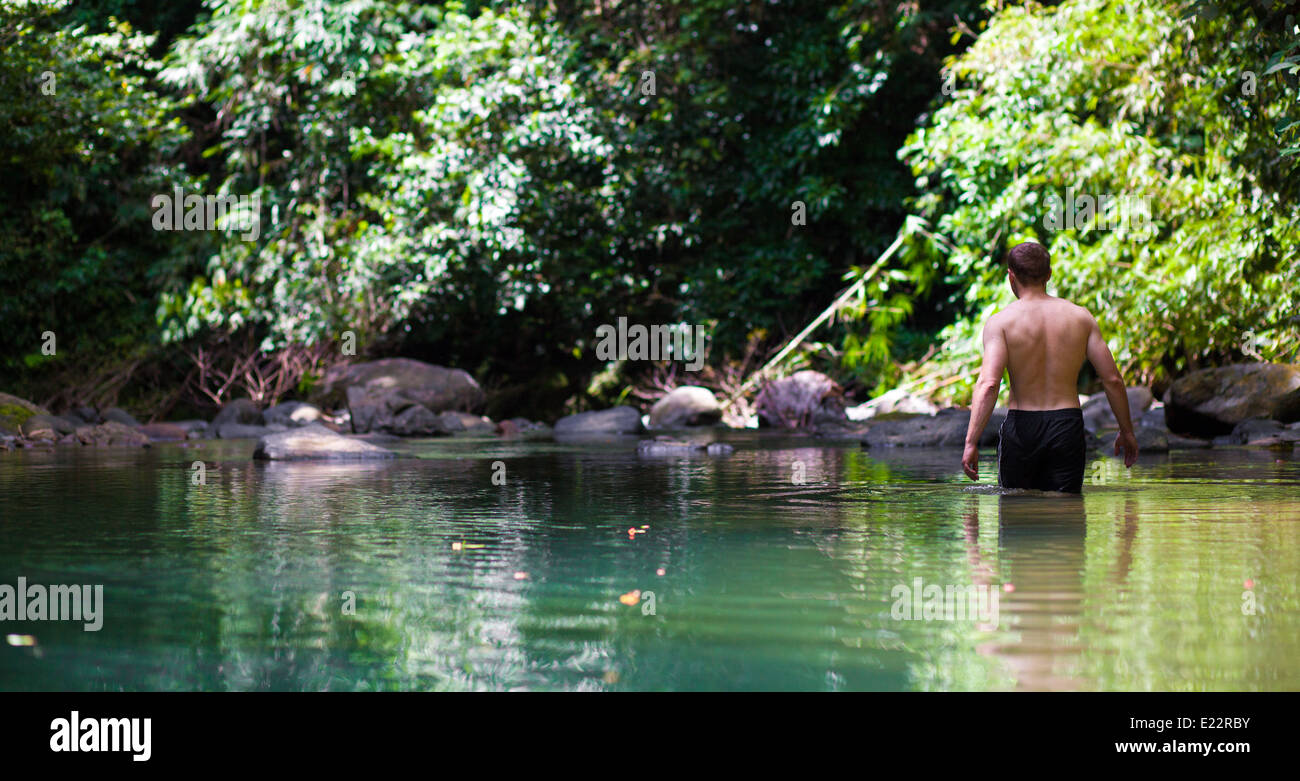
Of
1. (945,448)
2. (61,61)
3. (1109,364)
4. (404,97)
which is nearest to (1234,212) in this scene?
(945,448)

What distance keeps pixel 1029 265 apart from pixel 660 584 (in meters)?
3.30

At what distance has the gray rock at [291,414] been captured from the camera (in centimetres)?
1766

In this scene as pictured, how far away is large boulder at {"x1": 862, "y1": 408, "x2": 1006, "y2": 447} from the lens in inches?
468

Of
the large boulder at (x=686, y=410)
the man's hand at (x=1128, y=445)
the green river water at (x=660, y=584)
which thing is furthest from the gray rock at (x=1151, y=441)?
the large boulder at (x=686, y=410)

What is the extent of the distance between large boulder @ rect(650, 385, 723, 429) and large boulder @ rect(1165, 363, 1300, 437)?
7292 millimetres

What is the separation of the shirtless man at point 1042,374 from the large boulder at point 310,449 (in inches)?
222

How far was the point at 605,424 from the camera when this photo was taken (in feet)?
54.2

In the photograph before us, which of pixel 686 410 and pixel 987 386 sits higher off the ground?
pixel 987 386

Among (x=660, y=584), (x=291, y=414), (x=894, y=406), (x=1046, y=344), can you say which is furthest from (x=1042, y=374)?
(x=291, y=414)

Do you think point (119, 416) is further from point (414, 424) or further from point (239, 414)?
point (414, 424)

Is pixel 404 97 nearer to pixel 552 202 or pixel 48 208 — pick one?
pixel 552 202

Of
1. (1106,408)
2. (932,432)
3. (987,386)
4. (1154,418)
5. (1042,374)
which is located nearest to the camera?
(987,386)

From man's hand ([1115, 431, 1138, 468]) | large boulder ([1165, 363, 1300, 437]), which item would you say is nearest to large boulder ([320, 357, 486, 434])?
large boulder ([1165, 363, 1300, 437])
